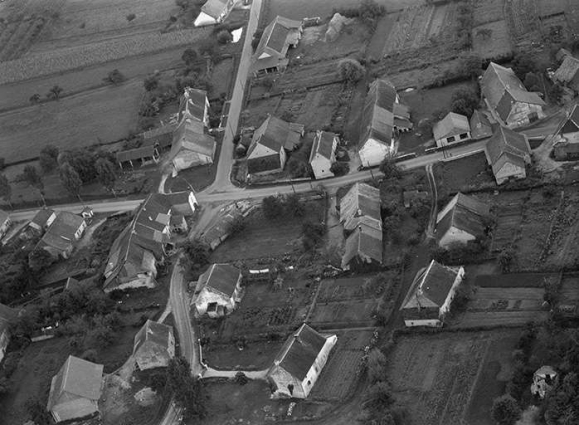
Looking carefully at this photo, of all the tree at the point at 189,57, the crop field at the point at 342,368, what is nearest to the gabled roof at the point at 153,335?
the crop field at the point at 342,368

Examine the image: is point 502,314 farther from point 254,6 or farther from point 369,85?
point 254,6

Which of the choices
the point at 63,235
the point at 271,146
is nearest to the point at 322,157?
the point at 271,146

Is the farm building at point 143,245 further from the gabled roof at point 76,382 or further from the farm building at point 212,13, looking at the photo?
the farm building at point 212,13

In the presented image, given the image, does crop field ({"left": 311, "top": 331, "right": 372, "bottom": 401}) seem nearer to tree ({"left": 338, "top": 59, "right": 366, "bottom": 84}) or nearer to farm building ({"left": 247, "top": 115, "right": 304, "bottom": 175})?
farm building ({"left": 247, "top": 115, "right": 304, "bottom": 175})

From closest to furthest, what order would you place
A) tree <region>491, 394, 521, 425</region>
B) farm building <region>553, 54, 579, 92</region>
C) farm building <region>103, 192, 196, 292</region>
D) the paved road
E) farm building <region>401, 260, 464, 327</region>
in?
tree <region>491, 394, 521, 425</region>, farm building <region>401, 260, 464, 327</region>, farm building <region>103, 192, 196, 292</region>, farm building <region>553, 54, 579, 92</region>, the paved road

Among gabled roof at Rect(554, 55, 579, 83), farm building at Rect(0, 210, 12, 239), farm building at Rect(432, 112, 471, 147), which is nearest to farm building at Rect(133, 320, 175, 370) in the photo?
farm building at Rect(0, 210, 12, 239)

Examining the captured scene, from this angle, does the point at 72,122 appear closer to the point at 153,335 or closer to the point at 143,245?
the point at 143,245
